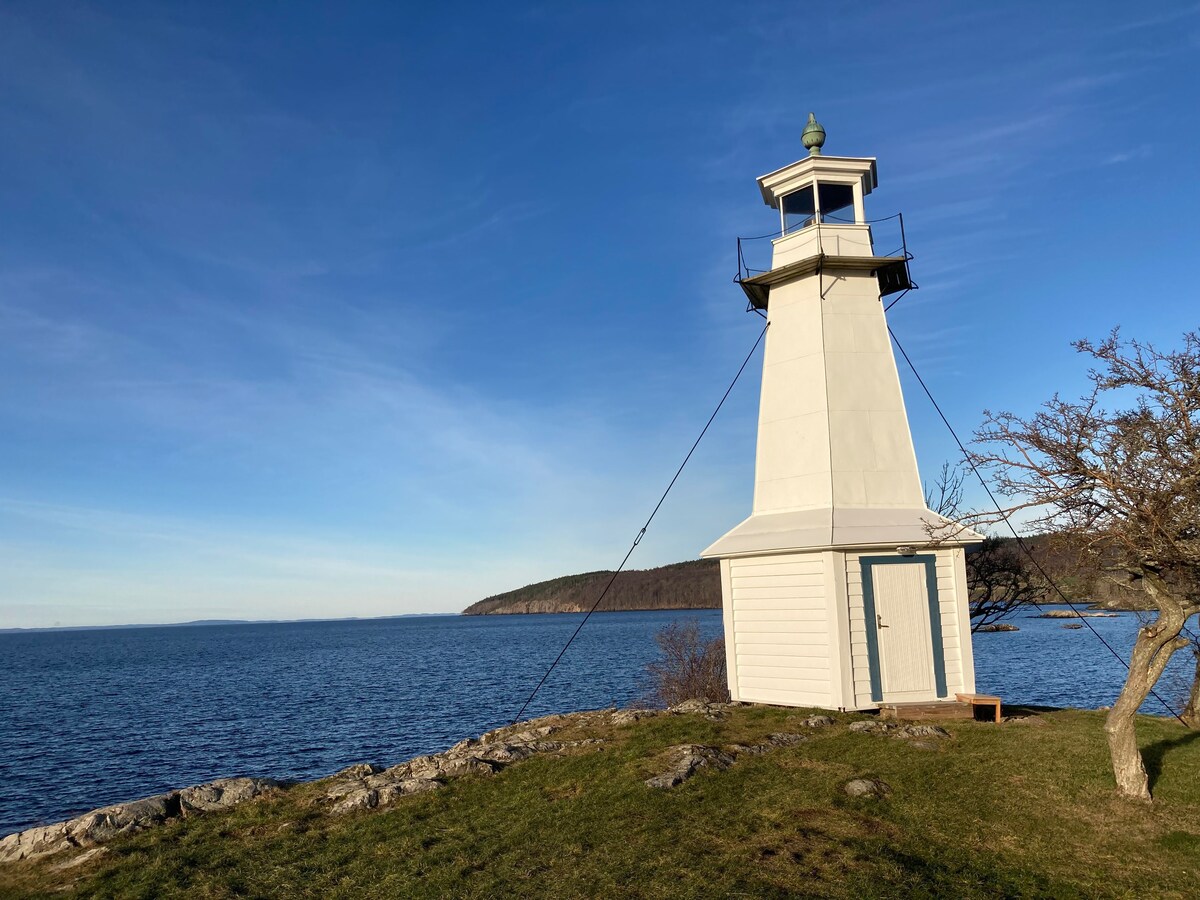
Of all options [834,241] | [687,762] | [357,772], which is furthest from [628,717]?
[834,241]

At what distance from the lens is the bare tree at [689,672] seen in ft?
99.1

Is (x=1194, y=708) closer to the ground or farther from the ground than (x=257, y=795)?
farther from the ground

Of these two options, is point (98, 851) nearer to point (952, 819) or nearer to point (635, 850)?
point (635, 850)

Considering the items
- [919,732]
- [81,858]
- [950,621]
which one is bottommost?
[81,858]

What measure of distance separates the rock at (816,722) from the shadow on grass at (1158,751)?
4655 mm

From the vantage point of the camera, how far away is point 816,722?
45.8ft

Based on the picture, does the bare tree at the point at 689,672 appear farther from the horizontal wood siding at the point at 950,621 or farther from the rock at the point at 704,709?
the horizontal wood siding at the point at 950,621

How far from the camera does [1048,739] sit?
12.8 meters

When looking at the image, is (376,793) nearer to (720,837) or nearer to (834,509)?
(720,837)

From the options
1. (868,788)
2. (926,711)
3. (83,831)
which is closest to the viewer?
(83,831)

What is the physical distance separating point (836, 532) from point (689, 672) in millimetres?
17885

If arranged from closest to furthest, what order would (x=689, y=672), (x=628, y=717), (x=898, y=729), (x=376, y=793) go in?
(x=376, y=793)
(x=898, y=729)
(x=628, y=717)
(x=689, y=672)

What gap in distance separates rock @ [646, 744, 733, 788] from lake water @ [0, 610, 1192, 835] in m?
15.8

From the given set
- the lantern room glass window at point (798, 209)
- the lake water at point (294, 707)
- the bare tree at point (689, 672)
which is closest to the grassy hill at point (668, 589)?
the lake water at point (294, 707)
